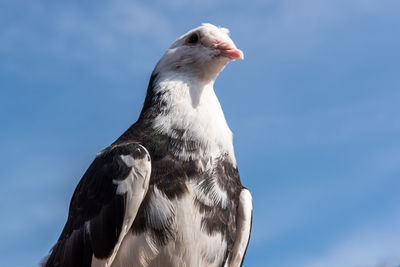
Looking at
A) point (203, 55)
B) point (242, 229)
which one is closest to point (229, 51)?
point (203, 55)

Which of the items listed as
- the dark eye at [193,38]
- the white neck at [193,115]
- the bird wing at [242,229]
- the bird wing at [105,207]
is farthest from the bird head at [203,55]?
the bird wing at [242,229]

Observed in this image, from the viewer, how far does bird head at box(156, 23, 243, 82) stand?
7059 mm

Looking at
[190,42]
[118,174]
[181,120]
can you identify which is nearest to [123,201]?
[118,174]

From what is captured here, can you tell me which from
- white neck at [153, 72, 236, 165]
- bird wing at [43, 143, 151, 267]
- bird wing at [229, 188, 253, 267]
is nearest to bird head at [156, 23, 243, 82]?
white neck at [153, 72, 236, 165]

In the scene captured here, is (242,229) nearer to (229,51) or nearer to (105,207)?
(105,207)

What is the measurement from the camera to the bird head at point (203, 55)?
Result: 706 centimetres

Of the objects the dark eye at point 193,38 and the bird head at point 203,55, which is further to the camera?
the dark eye at point 193,38

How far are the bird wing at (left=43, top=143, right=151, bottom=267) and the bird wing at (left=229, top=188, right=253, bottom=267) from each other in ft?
4.64

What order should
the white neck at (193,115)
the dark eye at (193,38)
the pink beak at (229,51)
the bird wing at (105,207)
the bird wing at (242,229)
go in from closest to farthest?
1. the bird wing at (105,207)
2. the white neck at (193,115)
3. the bird wing at (242,229)
4. the pink beak at (229,51)
5. the dark eye at (193,38)

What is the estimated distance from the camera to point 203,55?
278 inches

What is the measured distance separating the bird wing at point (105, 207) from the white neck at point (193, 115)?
559mm

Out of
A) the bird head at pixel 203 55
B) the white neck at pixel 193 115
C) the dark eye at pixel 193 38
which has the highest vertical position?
the dark eye at pixel 193 38

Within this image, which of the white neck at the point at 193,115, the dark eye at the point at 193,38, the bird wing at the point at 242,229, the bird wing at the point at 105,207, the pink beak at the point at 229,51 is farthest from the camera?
the dark eye at the point at 193,38

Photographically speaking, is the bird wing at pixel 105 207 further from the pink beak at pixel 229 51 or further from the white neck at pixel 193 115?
the pink beak at pixel 229 51
